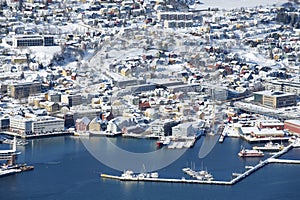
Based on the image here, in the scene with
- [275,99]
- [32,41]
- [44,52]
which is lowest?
[275,99]

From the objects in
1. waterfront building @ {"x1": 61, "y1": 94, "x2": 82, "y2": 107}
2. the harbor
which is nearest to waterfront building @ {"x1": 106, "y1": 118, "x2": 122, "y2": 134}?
waterfront building @ {"x1": 61, "y1": 94, "x2": 82, "y2": 107}

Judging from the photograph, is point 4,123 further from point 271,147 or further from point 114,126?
point 271,147

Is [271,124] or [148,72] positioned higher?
[148,72]

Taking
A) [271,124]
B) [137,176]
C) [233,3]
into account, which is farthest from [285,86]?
[233,3]

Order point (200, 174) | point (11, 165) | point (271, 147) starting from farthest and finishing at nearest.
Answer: point (271, 147), point (11, 165), point (200, 174)

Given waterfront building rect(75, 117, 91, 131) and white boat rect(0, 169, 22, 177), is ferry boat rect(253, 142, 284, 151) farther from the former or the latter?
white boat rect(0, 169, 22, 177)

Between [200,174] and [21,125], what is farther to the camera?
[21,125]

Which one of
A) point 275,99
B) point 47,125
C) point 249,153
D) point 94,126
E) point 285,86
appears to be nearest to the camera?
point 249,153
